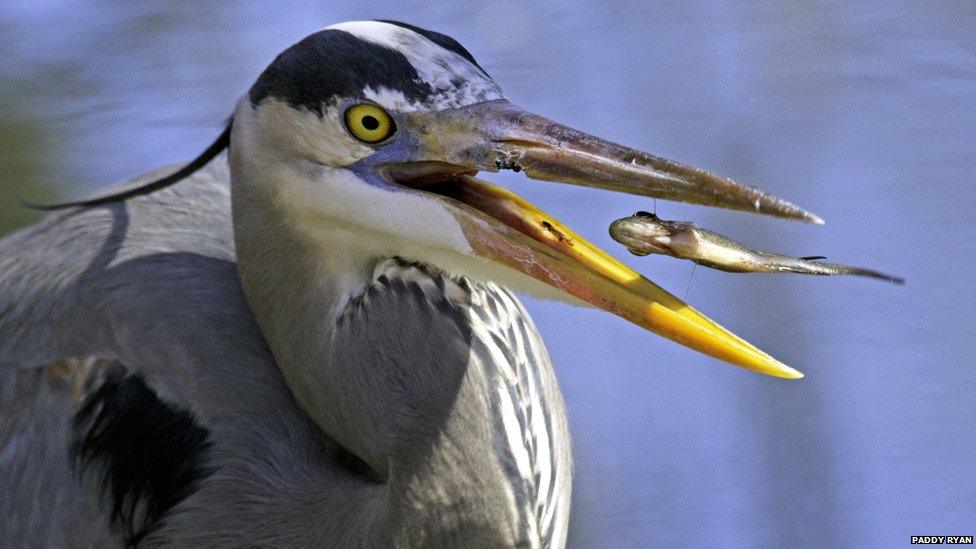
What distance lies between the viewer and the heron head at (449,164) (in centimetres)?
216

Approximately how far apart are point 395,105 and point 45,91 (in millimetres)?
2753

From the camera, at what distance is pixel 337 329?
2389 mm

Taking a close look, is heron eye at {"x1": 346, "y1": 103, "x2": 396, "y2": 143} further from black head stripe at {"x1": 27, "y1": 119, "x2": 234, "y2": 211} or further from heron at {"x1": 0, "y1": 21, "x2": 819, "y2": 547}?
black head stripe at {"x1": 27, "y1": 119, "x2": 234, "y2": 211}

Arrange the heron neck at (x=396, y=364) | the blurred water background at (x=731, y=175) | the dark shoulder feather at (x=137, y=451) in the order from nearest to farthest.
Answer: the heron neck at (x=396, y=364) → the dark shoulder feather at (x=137, y=451) → the blurred water background at (x=731, y=175)

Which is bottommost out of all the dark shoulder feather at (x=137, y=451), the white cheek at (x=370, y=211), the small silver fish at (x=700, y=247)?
the dark shoulder feather at (x=137, y=451)

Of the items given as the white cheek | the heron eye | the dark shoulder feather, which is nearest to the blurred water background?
the dark shoulder feather

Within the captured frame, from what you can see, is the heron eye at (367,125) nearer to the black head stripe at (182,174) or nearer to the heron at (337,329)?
the heron at (337,329)

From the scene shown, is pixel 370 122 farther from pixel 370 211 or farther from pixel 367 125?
pixel 370 211

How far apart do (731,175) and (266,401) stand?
5.92ft

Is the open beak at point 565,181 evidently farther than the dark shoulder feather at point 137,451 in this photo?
No

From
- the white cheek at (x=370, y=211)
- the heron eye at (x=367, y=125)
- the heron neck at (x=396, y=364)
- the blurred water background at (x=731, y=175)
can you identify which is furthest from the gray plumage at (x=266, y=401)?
the blurred water background at (x=731, y=175)

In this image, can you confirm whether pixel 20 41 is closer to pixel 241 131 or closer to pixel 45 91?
pixel 45 91

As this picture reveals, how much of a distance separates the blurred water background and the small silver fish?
97 cm

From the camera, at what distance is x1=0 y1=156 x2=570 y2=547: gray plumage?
2363mm
